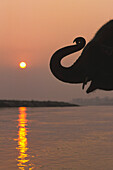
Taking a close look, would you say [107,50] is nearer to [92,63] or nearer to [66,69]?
[92,63]

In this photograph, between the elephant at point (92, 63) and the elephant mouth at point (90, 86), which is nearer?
the elephant at point (92, 63)

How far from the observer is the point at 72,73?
183 inches

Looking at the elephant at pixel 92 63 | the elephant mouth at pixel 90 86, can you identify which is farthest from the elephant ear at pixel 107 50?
the elephant mouth at pixel 90 86

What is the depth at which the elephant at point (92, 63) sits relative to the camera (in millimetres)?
4355

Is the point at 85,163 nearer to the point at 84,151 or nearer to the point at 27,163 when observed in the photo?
the point at 27,163

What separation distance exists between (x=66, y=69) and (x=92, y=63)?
327 mm

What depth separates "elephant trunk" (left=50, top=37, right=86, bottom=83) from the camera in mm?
4445

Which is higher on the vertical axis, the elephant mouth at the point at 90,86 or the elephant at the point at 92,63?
the elephant at the point at 92,63

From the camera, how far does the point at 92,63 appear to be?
447cm

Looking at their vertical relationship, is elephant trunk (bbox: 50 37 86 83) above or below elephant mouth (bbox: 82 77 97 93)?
above

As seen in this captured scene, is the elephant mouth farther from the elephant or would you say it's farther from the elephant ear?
the elephant ear

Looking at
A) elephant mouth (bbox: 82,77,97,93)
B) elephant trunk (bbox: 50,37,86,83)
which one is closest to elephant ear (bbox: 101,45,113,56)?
elephant trunk (bbox: 50,37,86,83)

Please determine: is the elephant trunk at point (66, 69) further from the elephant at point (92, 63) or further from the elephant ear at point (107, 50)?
the elephant ear at point (107, 50)

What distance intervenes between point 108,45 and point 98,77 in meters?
0.36
